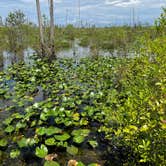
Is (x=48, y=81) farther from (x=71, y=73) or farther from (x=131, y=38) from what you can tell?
(x=131, y=38)

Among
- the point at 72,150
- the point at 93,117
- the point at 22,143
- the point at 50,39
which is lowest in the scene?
the point at 72,150

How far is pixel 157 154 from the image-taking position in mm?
3836

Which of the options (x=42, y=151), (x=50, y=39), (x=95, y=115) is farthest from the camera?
(x=50, y=39)

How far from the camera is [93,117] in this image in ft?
20.9

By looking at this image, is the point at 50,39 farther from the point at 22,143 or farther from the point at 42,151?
the point at 42,151

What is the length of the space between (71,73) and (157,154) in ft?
23.9

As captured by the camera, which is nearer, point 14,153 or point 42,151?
point 42,151

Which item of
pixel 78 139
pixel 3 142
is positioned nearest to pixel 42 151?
pixel 78 139

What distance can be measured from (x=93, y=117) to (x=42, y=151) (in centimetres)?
173

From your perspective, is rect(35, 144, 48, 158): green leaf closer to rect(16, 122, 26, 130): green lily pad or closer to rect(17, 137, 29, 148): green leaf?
rect(17, 137, 29, 148): green leaf

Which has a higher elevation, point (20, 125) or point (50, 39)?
point (50, 39)

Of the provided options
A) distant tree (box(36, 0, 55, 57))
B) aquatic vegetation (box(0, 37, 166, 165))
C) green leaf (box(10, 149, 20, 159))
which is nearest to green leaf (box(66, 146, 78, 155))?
aquatic vegetation (box(0, 37, 166, 165))

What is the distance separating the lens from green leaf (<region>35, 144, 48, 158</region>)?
4.87m

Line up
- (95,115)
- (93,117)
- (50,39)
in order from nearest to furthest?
(93,117), (95,115), (50,39)
